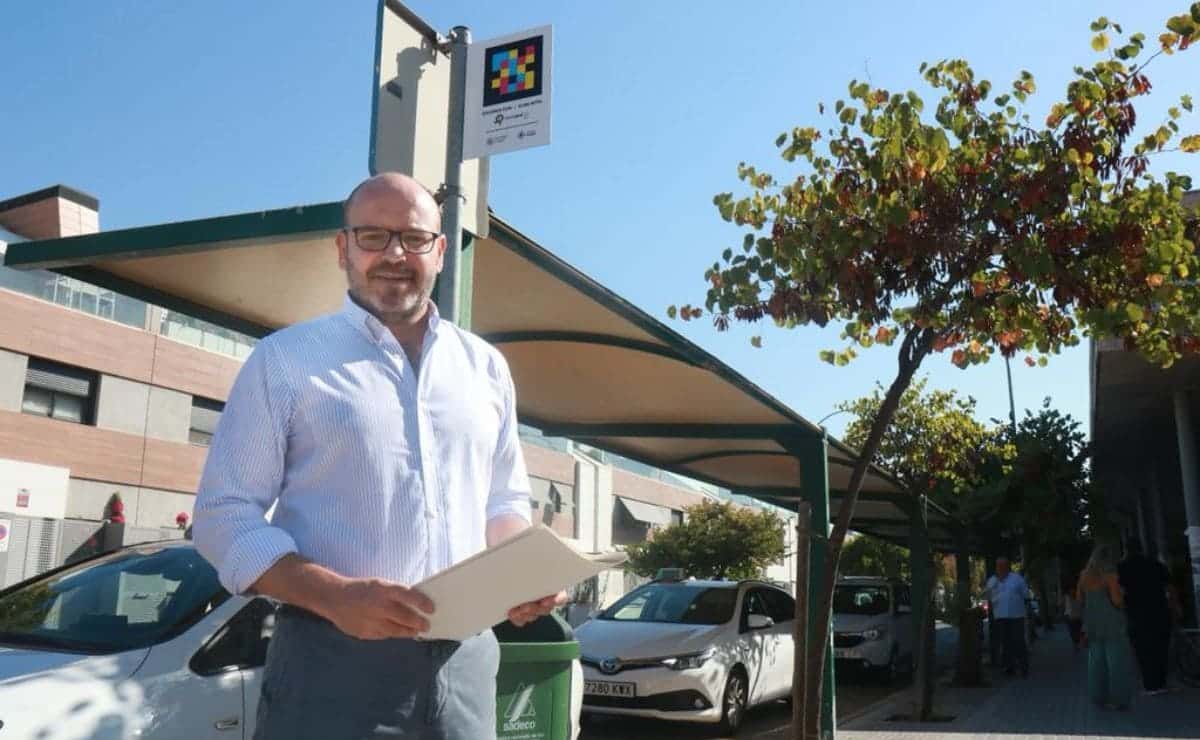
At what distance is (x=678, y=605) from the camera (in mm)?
12000

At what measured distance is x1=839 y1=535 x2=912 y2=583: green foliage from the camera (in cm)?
6085

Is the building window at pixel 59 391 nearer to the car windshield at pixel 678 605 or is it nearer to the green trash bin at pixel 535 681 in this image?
the car windshield at pixel 678 605

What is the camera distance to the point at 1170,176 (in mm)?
7016

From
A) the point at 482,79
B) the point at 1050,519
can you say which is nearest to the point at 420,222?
→ the point at 482,79

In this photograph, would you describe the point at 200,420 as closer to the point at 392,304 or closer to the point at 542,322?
the point at 542,322

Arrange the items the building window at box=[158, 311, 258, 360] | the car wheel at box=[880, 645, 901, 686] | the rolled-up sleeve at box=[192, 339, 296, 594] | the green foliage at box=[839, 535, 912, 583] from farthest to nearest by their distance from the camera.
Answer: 1. the green foliage at box=[839, 535, 912, 583]
2. the building window at box=[158, 311, 258, 360]
3. the car wheel at box=[880, 645, 901, 686]
4. the rolled-up sleeve at box=[192, 339, 296, 594]

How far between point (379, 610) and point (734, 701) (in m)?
9.94

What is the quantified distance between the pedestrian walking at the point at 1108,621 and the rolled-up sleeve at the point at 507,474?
1034 cm

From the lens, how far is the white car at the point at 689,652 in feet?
34.0

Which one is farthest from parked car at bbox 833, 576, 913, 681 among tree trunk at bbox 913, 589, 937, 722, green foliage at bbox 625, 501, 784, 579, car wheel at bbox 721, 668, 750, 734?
green foliage at bbox 625, 501, 784, 579

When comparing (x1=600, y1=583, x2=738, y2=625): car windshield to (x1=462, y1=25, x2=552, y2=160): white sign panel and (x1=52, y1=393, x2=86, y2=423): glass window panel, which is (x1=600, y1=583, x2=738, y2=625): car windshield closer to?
(x1=462, y1=25, x2=552, y2=160): white sign panel

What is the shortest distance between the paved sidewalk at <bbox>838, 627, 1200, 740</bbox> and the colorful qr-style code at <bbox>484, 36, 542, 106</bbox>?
7.95m

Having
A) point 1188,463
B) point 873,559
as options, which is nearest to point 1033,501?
point 1188,463

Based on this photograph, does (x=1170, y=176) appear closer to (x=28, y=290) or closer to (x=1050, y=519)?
(x=1050, y=519)
